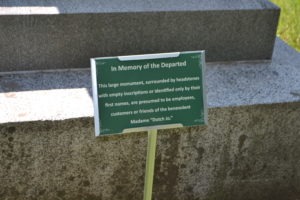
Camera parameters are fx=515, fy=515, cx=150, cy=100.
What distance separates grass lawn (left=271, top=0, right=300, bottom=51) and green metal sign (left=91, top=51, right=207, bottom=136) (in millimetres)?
3352

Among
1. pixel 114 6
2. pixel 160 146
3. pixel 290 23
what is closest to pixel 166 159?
pixel 160 146

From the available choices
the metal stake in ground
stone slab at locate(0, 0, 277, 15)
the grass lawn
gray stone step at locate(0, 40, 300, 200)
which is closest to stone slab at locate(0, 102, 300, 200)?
gray stone step at locate(0, 40, 300, 200)

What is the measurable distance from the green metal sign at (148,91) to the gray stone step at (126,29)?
3.39ft

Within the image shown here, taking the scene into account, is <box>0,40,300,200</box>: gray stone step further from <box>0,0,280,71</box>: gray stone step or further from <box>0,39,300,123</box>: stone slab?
<box>0,0,280,71</box>: gray stone step

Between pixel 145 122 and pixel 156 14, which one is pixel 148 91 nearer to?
pixel 145 122

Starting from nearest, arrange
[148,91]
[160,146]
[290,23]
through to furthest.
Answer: [148,91] < [160,146] < [290,23]

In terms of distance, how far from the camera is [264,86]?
10.8 feet

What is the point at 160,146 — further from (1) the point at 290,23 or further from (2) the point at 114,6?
(1) the point at 290,23

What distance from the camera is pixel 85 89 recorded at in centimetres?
308

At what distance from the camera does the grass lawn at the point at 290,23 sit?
5625mm

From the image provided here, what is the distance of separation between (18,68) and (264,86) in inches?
61.6

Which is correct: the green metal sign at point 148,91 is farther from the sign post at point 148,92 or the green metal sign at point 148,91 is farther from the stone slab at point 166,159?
the stone slab at point 166,159

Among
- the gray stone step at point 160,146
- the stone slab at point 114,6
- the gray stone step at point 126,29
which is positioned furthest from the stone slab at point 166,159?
the stone slab at point 114,6

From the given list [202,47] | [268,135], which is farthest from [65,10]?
[268,135]
